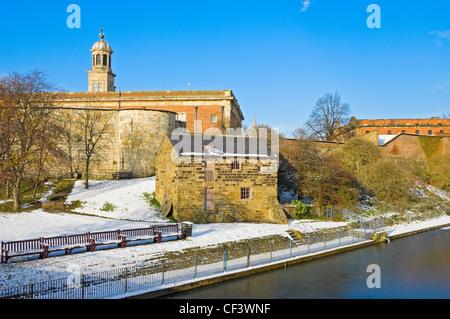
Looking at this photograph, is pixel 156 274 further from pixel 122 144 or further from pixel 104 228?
pixel 122 144

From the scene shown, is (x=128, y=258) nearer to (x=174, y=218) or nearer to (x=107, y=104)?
(x=174, y=218)

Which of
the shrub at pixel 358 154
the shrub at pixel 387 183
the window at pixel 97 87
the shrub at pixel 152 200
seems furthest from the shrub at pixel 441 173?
the window at pixel 97 87

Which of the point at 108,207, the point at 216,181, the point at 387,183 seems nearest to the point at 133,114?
the point at 108,207

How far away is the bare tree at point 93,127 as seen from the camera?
3816 centimetres

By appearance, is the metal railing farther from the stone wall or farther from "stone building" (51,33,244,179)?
the stone wall

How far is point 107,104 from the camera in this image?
52500mm

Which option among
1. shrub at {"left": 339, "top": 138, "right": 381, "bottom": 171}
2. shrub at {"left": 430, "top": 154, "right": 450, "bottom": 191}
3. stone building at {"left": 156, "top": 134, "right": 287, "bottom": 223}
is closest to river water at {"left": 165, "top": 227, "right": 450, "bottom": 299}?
stone building at {"left": 156, "top": 134, "right": 287, "bottom": 223}

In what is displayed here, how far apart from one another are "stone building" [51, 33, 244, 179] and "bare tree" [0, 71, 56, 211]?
3463 millimetres

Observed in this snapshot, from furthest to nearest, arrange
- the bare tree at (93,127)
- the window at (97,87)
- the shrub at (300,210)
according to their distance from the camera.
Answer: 1. the window at (97,87)
2. the bare tree at (93,127)
3. the shrub at (300,210)

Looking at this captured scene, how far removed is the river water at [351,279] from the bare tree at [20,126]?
17.6 meters

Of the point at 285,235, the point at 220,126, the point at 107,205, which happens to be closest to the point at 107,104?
the point at 220,126

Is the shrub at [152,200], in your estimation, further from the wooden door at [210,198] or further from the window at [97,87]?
the window at [97,87]

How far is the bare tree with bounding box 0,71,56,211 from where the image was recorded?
1008 inches

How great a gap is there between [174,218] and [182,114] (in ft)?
94.3
